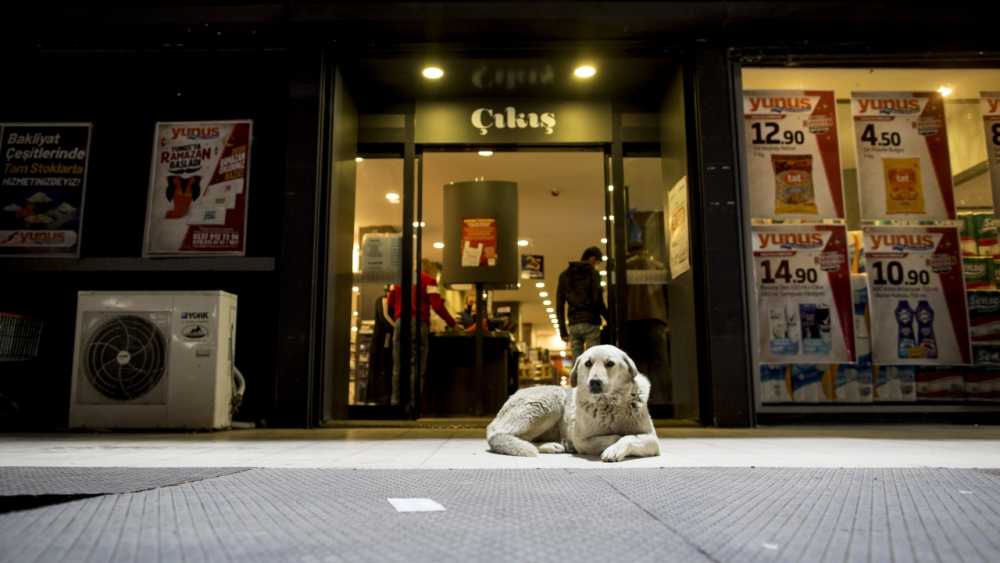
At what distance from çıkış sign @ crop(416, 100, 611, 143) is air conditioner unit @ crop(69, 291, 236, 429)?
8.06 ft

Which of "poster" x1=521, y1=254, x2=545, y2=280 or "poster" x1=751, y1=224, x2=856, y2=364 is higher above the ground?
"poster" x1=521, y1=254, x2=545, y2=280

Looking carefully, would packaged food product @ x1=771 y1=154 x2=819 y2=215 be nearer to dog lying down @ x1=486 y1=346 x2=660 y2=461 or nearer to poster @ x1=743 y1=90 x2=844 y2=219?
poster @ x1=743 y1=90 x2=844 y2=219

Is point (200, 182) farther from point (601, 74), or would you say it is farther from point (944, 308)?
point (944, 308)

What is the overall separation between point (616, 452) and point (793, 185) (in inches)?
131

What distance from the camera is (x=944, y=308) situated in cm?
493

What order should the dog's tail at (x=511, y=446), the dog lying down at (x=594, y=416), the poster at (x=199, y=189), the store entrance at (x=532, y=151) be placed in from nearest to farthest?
the dog lying down at (x=594, y=416) < the dog's tail at (x=511, y=446) < the poster at (x=199, y=189) < the store entrance at (x=532, y=151)

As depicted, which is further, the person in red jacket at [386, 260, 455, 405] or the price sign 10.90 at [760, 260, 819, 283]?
the person in red jacket at [386, 260, 455, 405]

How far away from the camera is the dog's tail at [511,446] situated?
2852mm

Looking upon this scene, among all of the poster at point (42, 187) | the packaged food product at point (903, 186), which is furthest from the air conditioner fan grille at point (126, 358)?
the packaged food product at point (903, 186)

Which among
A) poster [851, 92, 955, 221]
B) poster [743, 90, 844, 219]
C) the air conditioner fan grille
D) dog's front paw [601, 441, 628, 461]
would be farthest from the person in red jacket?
poster [851, 92, 955, 221]

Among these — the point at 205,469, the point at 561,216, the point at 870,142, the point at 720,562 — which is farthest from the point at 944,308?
the point at 561,216

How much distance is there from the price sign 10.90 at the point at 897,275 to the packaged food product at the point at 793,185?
678 mm

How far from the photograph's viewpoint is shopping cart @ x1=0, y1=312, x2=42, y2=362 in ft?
15.7

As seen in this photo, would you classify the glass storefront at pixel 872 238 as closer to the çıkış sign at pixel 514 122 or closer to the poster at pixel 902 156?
the poster at pixel 902 156
